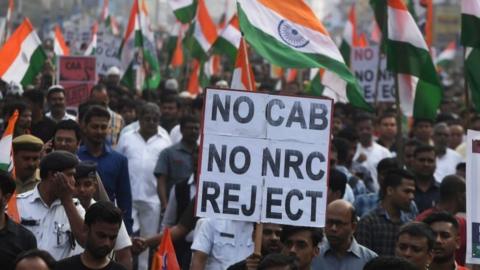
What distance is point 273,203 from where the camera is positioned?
9.16 meters

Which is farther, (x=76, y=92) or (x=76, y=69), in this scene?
(x=76, y=69)

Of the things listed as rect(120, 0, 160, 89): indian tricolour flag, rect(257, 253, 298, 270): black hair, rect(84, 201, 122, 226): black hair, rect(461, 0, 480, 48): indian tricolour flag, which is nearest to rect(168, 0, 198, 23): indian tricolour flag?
rect(120, 0, 160, 89): indian tricolour flag

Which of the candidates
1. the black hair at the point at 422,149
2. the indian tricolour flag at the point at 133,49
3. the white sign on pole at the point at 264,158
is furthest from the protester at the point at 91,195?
the indian tricolour flag at the point at 133,49

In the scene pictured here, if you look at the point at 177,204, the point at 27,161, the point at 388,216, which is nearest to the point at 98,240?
the point at 27,161

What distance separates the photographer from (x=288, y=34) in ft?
34.2

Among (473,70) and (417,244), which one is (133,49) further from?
(417,244)

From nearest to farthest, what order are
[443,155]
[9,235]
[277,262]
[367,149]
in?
[277,262], [9,235], [443,155], [367,149]

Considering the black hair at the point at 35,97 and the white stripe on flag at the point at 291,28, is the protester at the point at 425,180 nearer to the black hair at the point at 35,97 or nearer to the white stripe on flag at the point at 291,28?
the white stripe on flag at the point at 291,28

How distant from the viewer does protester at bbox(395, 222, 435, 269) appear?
9180 mm

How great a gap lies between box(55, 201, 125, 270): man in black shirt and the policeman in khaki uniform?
0.63 m

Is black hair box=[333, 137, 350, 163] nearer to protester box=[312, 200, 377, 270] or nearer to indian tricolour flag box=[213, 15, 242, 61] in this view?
protester box=[312, 200, 377, 270]

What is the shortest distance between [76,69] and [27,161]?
8.01m

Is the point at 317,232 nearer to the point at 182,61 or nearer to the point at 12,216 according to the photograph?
the point at 12,216

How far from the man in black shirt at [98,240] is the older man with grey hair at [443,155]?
25.8ft
